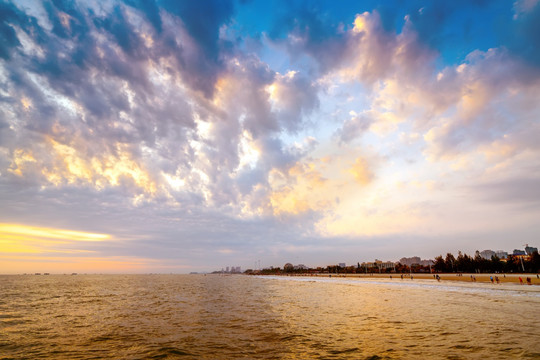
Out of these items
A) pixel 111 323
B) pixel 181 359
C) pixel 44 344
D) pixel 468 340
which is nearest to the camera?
pixel 181 359

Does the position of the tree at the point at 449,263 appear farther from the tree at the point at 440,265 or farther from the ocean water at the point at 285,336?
the ocean water at the point at 285,336

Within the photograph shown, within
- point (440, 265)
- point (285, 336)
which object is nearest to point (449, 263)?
point (440, 265)

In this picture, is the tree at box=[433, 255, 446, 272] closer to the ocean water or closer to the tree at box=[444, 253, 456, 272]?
the tree at box=[444, 253, 456, 272]

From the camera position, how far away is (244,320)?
26078 mm

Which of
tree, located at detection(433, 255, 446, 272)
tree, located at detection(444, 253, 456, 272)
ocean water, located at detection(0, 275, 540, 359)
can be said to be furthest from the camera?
tree, located at detection(433, 255, 446, 272)

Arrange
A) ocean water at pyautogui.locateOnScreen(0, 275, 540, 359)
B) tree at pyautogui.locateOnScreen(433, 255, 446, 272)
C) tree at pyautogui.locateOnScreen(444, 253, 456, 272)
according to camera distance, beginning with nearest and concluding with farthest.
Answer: ocean water at pyautogui.locateOnScreen(0, 275, 540, 359)
tree at pyautogui.locateOnScreen(444, 253, 456, 272)
tree at pyautogui.locateOnScreen(433, 255, 446, 272)

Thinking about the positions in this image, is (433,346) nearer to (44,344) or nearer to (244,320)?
(244,320)

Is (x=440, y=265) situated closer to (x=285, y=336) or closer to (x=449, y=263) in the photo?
(x=449, y=263)

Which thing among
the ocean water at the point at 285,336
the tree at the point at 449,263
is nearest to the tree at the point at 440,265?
the tree at the point at 449,263

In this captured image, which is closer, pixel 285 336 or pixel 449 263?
pixel 285 336

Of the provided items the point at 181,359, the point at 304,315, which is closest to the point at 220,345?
the point at 181,359

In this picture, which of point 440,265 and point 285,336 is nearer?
point 285,336

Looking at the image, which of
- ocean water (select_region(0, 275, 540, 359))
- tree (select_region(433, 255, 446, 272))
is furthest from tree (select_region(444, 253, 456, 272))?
ocean water (select_region(0, 275, 540, 359))

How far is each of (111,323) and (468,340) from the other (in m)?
29.6
